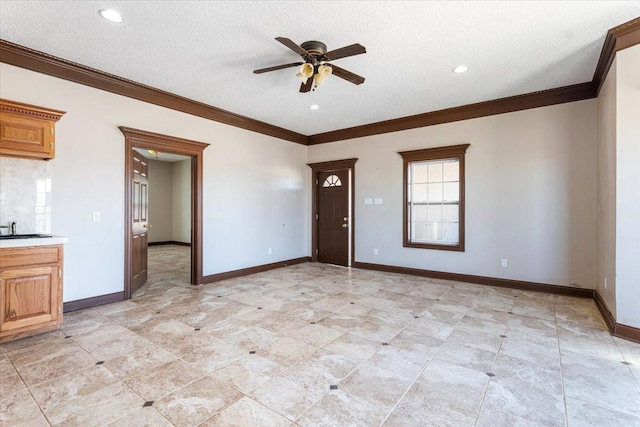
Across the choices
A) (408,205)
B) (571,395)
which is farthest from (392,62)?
(571,395)

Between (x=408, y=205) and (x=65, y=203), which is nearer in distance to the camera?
(x=65, y=203)

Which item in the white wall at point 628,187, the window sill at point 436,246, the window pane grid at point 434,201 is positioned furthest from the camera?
the window pane grid at point 434,201

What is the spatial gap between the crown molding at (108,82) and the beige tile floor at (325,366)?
2906mm

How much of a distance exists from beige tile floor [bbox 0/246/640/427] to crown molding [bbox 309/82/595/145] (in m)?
2.95

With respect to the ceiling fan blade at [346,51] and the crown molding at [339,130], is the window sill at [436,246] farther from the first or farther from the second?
the ceiling fan blade at [346,51]

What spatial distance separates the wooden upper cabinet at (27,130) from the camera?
310 cm

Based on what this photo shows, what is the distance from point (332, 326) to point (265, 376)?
117 cm

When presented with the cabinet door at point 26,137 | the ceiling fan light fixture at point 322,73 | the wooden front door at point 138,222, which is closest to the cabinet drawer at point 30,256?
the cabinet door at point 26,137

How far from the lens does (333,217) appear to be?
715cm

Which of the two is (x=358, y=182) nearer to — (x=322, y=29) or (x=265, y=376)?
(x=322, y=29)

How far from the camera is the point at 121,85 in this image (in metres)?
4.17

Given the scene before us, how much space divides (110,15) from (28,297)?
2804 mm

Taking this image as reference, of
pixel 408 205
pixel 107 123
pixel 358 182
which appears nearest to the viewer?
pixel 107 123

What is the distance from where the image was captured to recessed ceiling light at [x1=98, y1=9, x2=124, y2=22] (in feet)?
8.95
